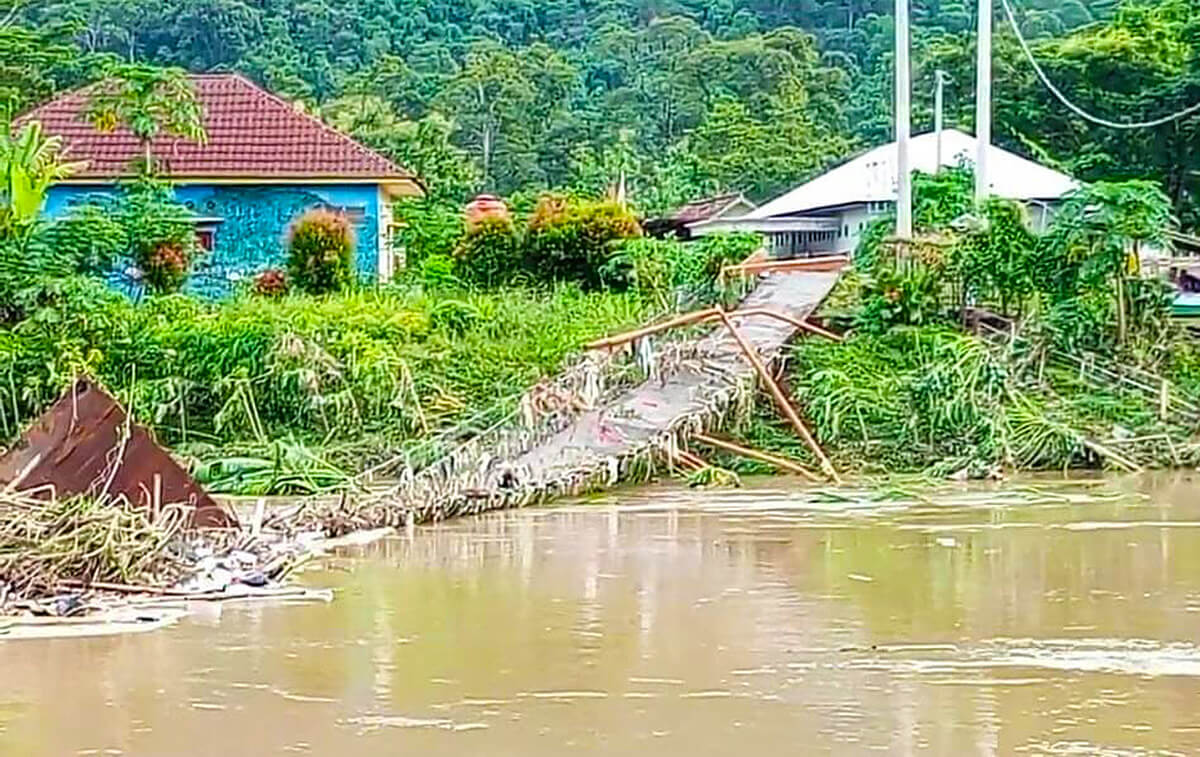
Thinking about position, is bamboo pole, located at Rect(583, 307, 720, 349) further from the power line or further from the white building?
the white building

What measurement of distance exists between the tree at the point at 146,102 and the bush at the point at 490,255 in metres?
3.64

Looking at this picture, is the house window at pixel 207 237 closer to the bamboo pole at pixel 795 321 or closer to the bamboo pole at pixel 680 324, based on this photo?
the bamboo pole at pixel 795 321

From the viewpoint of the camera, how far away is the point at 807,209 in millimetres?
35188

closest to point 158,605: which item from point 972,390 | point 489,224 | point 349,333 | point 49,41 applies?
point 349,333

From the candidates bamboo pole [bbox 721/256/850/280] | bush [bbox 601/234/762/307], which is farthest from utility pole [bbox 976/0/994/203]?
bush [bbox 601/234/762/307]

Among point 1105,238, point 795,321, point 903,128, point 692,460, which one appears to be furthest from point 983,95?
point 692,460

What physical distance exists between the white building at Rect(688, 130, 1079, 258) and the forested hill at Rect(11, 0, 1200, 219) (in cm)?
179

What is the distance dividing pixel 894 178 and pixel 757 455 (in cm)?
1480

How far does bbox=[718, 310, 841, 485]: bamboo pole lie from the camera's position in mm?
17312

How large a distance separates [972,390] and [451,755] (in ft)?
36.8

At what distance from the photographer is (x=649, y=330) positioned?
58.7ft

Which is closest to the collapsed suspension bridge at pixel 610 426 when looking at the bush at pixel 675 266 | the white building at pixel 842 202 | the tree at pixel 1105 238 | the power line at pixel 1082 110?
the bush at pixel 675 266

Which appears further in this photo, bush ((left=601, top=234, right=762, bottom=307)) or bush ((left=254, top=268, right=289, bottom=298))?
bush ((left=254, top=268, right=289, bottom=298))

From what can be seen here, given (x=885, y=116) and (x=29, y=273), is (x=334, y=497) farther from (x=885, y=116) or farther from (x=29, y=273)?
(x=885, y=116)
